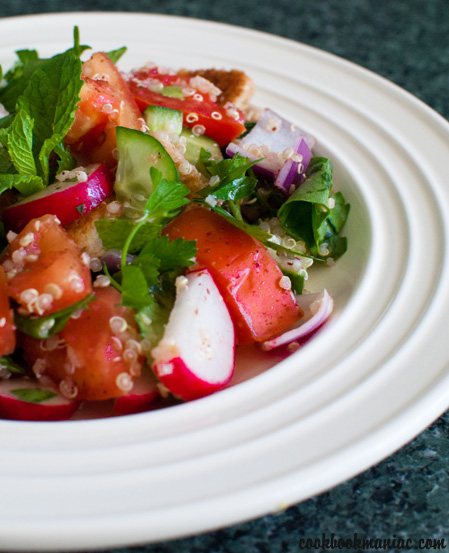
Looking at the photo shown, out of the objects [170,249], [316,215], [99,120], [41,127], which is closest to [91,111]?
[99,120]

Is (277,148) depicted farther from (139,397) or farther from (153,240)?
(139,397)

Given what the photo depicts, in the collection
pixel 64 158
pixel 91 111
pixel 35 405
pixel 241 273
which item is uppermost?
pixel 91 111

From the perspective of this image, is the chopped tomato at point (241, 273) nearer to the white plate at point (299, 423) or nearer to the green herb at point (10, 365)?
the white plate at point (299, 423)

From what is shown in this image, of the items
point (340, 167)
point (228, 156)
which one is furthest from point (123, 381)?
point (340, 167)

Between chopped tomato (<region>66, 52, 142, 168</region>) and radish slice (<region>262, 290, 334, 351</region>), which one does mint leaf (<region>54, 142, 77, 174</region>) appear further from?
radish slice (<region>262, 290, 334, 351</region>)

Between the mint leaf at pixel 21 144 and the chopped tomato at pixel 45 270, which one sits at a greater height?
the mint leaf at pixel 21 144

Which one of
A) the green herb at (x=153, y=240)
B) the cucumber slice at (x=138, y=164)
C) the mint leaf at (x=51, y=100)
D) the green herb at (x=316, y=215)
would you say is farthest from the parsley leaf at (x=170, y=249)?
the green herb at (x=316, y=215)

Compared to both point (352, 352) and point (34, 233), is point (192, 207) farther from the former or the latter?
point (352, 352)
